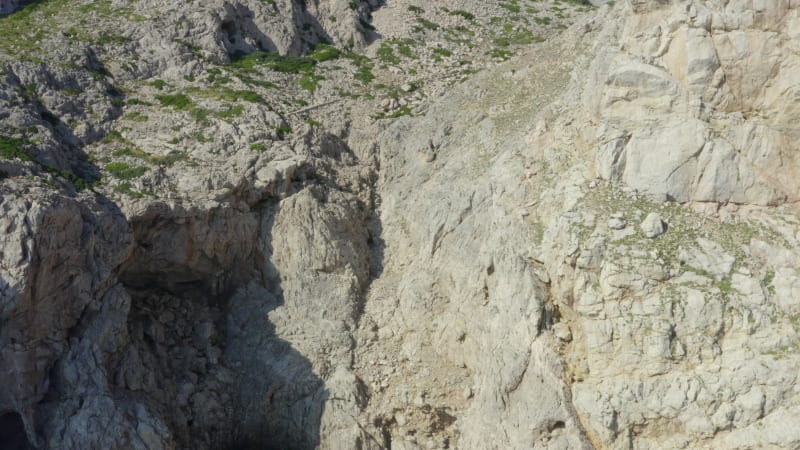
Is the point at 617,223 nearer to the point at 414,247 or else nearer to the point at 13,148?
the point at 414,247

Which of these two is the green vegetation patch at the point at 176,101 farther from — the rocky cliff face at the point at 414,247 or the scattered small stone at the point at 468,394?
the scattered small stone at the point at 468,394

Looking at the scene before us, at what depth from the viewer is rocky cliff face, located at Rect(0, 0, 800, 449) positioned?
2075 cm

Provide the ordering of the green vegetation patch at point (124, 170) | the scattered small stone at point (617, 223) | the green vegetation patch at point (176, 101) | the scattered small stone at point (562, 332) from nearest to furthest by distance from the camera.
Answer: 1. the scattered small stone at point (617, 223)
2. the scattered small stone at point (562, 332)
3. the green vegetation patch at point (124, 170)
4. the green vegetation patch at point (176, 101)

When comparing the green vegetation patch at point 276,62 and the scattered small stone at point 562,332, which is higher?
the green vegetation patch at point 276,62

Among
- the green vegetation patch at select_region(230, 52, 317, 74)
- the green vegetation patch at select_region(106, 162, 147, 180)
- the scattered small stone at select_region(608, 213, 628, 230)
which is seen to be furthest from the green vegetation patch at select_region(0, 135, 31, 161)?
the scattered small stone at select_region(608, 213, 628, 230)

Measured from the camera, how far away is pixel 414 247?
2925 centimetres

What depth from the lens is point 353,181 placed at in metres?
Result: 31.4

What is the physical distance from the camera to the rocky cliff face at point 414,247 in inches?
817

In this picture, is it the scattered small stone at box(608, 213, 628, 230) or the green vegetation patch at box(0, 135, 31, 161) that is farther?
the green vegetation patch at box(0, 135, 31, 161)

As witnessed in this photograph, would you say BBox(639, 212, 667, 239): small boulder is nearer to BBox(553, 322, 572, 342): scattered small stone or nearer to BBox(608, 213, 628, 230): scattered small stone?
BBox(608, 213, 628, 230): scattered small stone

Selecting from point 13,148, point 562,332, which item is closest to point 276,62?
point 13,148

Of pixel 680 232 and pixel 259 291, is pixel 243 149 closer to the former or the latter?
pixel 259 291

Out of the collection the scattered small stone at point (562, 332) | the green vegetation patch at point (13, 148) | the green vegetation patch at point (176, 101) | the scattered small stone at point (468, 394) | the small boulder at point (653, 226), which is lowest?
the scattered small stone at point (468, 394)

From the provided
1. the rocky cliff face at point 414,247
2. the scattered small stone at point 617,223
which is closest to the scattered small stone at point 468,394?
the rocky cliff face at point 414,247
